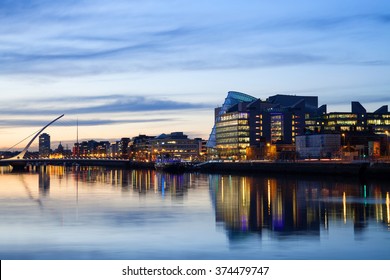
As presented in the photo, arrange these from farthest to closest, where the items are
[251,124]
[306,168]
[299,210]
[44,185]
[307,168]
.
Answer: [251,124]
[306,168]
[307,168]
[44,185]
[299,210]

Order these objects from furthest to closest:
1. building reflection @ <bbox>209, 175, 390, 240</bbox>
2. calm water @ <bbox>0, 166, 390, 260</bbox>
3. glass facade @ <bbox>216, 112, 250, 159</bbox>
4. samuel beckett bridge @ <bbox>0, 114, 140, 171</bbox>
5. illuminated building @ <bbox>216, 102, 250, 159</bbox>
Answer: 1. illuminated building @ <bbox>216, 102, 250, 159</bbox>
2. glass facade @ <bbox>216, 112, 250, 159</bbox>
3. samuel beckett bridge @ <bbox>0, 114, 140, 171</bbox>
4. building reflection @ <bbox>209, 175, 390, 240</bbox>
5. calm water @ <bbox>0, 166, 390, 260</bbox>

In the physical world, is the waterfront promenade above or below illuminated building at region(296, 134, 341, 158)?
below

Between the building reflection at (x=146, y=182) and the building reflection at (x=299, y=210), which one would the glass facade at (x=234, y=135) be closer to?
the building reflection at (x=146, y=182)

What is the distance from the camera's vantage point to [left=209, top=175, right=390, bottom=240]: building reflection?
26156 mm

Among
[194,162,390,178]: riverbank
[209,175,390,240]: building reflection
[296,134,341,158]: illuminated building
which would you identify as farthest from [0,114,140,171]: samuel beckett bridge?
[209,175,390,240]: building reflection

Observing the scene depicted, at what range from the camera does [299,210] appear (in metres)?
32.9

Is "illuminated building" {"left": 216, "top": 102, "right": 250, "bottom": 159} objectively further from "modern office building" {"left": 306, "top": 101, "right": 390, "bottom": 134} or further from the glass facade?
"modern office building" {"left": 306, "top": 101, "right": 390, "bottom": 134}

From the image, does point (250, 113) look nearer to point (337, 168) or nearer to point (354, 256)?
point (337, 168)

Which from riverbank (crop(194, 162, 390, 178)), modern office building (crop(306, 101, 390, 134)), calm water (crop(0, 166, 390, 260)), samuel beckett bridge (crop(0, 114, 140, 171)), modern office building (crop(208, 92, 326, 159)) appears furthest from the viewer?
modern office building (crop(306, 101, 390, 134))

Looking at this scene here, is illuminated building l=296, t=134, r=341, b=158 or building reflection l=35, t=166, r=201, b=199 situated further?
illuminated building l=296, t=134, r=341, b=158

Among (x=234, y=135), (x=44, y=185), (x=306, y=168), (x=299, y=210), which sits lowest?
(x=299, y=210)

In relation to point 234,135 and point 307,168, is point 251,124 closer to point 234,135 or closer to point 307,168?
point 234,135

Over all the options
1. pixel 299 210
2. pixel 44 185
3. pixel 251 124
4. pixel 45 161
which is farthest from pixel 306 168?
pixel 45 161

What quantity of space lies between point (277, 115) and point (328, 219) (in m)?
128
